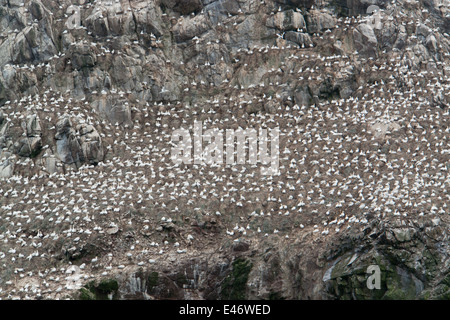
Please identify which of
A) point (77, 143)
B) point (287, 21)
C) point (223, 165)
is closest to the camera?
point (223, 165)

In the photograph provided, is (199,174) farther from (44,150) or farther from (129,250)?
(44,150)

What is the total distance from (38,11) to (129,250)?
97.7ft

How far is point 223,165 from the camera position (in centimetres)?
5425

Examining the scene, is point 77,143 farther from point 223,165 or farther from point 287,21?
point 287,21

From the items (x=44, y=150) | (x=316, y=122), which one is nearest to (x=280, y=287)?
(x=316, y=122)

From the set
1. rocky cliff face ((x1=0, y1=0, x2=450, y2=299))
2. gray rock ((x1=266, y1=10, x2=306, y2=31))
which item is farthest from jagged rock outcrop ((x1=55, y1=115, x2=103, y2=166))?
gray rock ((x1=266, y1=10, x2=306, y2=31))

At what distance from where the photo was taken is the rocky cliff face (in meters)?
44.1

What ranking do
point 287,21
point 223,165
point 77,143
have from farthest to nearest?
point 287,21
point 77,143
point 223,165

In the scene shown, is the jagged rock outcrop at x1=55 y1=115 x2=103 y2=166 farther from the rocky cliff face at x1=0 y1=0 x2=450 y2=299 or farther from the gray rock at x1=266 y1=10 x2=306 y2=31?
the gray rock at x1=266 y1=10 x2=306 y2=31

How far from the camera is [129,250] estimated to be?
152 feet

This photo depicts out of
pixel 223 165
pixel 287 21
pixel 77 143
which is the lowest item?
pixel 223 165

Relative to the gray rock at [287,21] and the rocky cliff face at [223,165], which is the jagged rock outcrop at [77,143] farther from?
the gray rock at [287,21]

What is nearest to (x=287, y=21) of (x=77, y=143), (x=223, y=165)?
(x=223, y=165)

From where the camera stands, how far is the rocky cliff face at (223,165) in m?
44.1
